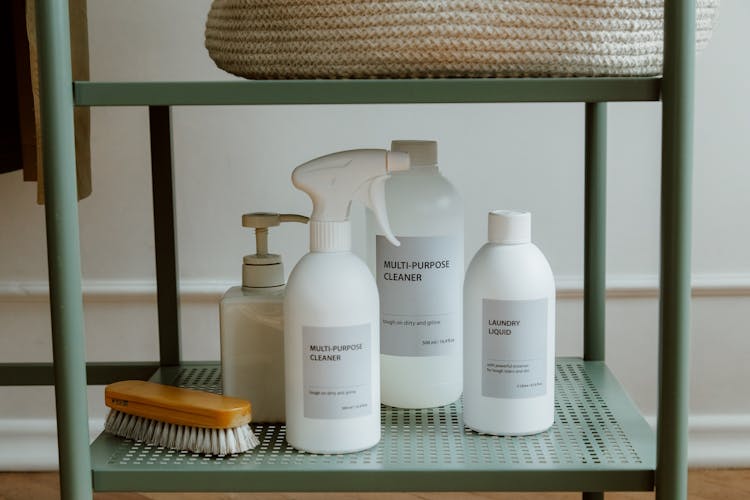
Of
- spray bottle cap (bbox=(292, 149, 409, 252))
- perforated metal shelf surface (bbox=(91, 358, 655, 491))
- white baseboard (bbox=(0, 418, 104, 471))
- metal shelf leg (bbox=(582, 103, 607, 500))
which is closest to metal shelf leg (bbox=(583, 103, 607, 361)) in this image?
metal shelf leg (bbox=(582, 103, 607, 500))

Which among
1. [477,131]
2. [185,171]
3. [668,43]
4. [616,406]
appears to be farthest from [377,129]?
[668,43]

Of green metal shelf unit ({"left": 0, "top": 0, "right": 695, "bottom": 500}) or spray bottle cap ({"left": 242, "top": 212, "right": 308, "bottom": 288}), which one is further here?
spray bottle cap ({"left": 242, "top": 212, "right": 308, "bottom": 288})

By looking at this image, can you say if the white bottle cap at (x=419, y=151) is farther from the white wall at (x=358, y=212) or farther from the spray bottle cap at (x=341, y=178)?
the white wall at (x=358, y=212)

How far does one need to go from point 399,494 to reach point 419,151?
730 mm

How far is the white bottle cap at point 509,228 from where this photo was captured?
0.82 m

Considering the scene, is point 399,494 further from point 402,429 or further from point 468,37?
point 468,37

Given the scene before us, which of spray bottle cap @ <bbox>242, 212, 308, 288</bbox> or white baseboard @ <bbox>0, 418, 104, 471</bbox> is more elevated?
spray bottle cap @ <bbox>242, 212, 308, 288</bbox>

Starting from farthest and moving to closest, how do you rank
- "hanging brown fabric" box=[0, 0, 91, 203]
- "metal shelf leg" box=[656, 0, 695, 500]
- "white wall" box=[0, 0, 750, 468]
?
"white wall" box=[0, 0, 750, 468]
"hanging brown fabric" box=[0, 0, 91, 203]
"metal shelf leg" box=[656, 0, 695, 500]

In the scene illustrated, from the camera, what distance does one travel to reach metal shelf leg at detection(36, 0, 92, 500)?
2.44ft

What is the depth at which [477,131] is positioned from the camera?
1.44 meters

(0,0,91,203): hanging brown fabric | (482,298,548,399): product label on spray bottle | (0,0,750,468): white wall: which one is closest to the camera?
(482,298,548,399): product label on spray bottle

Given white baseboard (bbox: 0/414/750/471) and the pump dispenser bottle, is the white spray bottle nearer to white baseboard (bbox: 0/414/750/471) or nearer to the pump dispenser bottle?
the pump dispenser bottle

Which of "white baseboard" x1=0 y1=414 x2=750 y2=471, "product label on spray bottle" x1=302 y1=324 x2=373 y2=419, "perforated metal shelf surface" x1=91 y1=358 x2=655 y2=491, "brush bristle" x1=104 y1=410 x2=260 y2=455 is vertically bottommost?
"white baseboard" x1=0 y1=414 x2=750 y2=471

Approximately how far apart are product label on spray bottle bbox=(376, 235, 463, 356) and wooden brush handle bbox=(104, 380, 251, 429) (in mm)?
164
